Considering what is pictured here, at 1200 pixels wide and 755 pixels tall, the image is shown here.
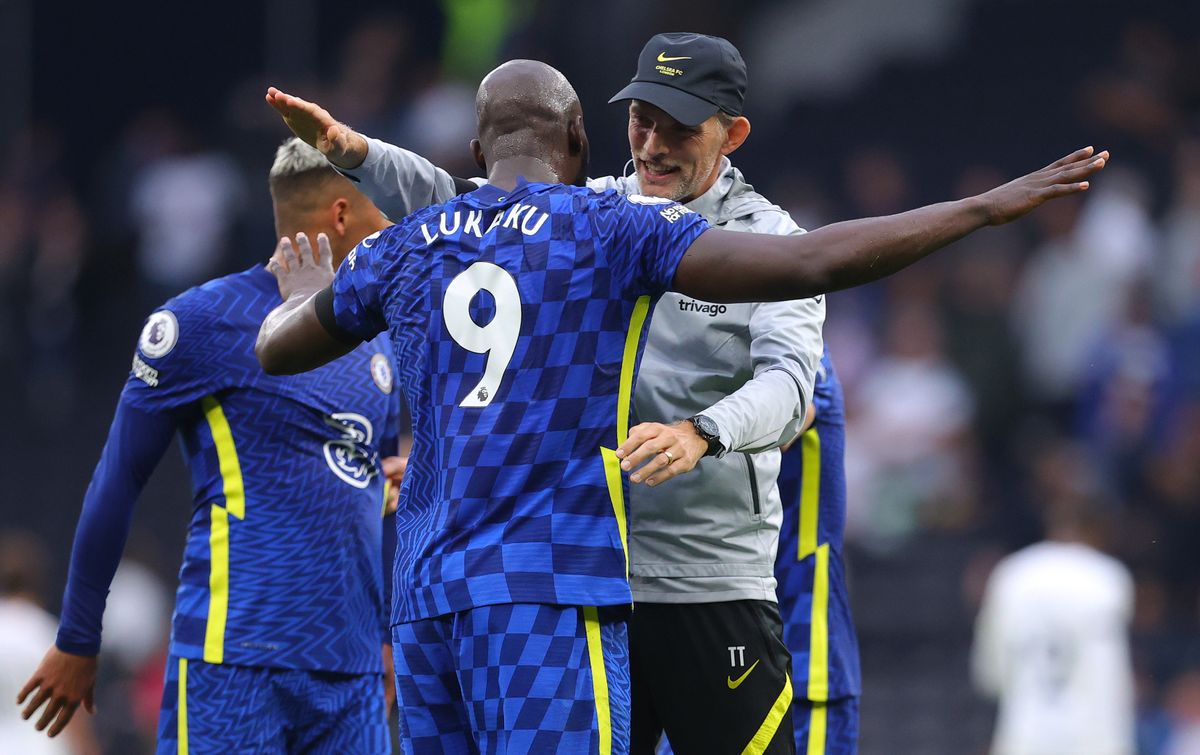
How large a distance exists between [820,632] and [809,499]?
15.0 inches

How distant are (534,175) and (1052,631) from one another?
20.9ft

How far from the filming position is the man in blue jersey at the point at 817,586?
5.01 meters

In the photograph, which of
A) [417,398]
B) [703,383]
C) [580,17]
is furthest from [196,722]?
[580,17]

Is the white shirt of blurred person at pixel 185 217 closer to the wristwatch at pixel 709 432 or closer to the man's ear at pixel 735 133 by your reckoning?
the man's ear at pixel 735 133

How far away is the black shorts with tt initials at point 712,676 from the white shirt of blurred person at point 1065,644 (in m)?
5.45

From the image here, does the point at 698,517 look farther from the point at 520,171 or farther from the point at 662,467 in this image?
the point at 520,171

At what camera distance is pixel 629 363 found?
3799 mm

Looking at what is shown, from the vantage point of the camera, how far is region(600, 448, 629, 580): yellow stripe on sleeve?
3729mm

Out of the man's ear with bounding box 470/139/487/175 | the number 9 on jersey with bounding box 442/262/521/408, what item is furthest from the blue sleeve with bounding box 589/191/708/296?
the man's ear with bounding box 470/139/487/175

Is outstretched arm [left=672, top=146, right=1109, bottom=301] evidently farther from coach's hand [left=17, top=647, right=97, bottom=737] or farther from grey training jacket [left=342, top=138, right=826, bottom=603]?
coach's hand [left=17, top=647, right=97, bottom=737]

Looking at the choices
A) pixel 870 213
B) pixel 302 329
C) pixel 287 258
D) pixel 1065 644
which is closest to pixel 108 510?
pixel 287 258

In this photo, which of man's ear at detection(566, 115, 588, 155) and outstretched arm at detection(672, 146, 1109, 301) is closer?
outstretched arm at detection(672, 146, 1109, 301)

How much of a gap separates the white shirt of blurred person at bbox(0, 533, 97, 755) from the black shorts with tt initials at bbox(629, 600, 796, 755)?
16.3 ft

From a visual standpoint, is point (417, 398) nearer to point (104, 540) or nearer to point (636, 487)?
point (636, 487)
